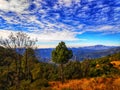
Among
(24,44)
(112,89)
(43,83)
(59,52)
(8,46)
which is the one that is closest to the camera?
(112,89)

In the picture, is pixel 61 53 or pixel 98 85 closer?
pixel 98 85

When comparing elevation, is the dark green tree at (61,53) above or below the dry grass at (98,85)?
above

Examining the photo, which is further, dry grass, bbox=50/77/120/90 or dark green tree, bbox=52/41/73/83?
dark green tree, bbox=52/41/73/83

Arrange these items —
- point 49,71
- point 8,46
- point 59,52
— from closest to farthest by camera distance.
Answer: point 8,46, point 59,52, point 49,71

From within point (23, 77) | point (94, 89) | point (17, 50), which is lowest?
point (23, 77)

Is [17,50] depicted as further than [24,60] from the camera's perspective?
No

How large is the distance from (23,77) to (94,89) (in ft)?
135

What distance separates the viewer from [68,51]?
40688 mm

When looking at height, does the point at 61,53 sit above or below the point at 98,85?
above

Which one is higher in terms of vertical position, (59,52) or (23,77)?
(59,52)

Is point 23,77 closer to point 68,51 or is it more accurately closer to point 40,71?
point 40,71

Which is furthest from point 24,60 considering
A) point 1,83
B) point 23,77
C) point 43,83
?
point 1,83

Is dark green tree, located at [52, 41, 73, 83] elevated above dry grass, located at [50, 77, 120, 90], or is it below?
above

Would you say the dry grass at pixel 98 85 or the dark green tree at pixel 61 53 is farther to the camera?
the dark green tree at pixel 61 53
